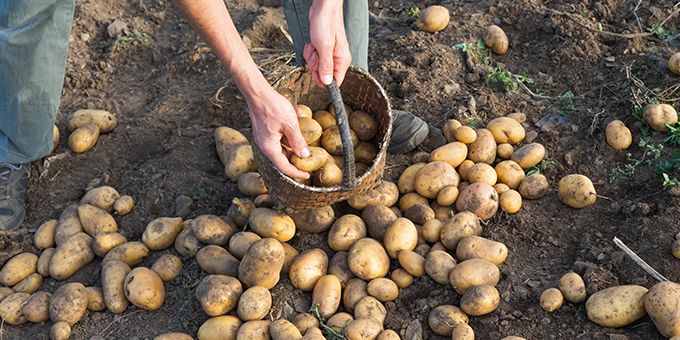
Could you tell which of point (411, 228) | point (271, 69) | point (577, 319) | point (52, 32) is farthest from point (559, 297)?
point (52, 32)

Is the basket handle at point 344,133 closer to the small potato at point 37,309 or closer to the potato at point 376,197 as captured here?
the potato at point 376,197

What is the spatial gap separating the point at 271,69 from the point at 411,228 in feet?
4.51

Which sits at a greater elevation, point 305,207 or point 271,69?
point 305,207

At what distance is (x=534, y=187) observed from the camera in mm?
2875

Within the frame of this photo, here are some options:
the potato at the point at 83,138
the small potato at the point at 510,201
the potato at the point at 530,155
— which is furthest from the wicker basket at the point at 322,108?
the potato at the point at 83,138

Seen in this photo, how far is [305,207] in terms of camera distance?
2.59 metres

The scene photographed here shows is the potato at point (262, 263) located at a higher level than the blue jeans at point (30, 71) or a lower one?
lower

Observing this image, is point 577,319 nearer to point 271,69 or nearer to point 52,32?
point 271,69

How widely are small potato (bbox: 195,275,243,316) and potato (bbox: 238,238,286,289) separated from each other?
0.05m

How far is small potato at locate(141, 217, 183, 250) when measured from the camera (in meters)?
2.80

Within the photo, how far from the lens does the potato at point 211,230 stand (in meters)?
2.71

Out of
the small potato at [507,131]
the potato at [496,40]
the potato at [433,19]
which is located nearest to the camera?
the small potato at [507,131]

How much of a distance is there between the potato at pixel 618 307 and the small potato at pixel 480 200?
0.56 meters

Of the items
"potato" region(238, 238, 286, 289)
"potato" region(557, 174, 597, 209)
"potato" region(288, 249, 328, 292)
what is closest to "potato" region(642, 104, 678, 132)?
"potato" region(557, 174, 597, 209)
